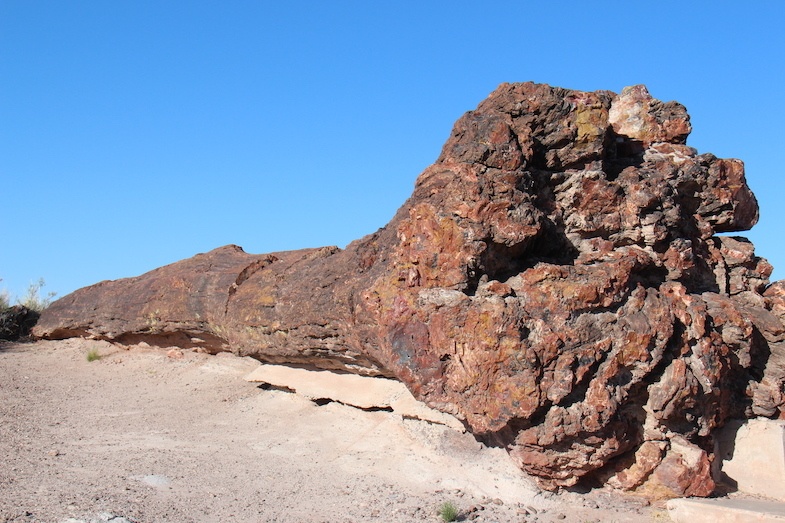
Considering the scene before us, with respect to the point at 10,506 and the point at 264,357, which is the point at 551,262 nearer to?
the point at 264,357

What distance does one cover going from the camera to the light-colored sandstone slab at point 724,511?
5.26 metres

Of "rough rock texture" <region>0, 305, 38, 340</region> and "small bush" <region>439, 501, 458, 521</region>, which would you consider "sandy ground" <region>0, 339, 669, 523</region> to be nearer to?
"small bush" <region>439, 501, 458, 521</region>

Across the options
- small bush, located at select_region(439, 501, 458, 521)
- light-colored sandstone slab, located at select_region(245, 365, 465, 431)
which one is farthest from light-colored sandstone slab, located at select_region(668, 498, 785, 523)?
light-colored sandstone slab, located at select_region(245, 365, 465, 431)

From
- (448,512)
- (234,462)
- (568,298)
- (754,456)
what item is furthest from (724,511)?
(234,462)

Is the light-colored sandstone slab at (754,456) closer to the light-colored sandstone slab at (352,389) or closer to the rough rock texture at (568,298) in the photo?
the rough rock texture at (568,298)

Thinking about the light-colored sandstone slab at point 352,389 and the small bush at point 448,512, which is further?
the light-colored sandstone slab at point 352,389

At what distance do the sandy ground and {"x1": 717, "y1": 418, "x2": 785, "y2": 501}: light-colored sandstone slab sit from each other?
994mm

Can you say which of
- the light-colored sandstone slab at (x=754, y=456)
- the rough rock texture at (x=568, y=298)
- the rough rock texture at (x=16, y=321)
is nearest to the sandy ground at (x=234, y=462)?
the rough rock texture at (x=568, y=298)

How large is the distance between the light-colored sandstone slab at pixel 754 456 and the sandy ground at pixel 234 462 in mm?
994

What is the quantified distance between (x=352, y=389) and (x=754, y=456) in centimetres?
367

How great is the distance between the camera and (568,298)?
18.6 ft

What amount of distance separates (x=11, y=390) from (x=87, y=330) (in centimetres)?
187

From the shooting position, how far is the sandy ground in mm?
5727

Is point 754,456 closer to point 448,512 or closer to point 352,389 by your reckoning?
point 448,512
